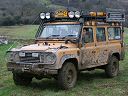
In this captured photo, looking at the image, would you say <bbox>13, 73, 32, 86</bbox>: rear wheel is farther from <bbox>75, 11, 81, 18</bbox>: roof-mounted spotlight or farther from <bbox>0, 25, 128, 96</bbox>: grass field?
<bbox>75, 11, 81, 18</bbox>: roof-mounted spotlight

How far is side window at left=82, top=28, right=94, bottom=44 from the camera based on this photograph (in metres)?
11.3

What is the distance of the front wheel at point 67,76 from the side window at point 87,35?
977mm

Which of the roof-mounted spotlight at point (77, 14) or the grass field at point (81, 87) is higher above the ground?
the roof-mounted spotlight at point (77, 14)

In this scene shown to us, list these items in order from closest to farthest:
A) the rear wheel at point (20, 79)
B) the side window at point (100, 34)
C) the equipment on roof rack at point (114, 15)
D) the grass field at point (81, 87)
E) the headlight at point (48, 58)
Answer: the headlight at point (48, 58) < the grass field at point (81, 87) < the rear wheel at point (20, 79) < the side window at point (100, 34) < the equipment on roof rack at point (114, 15)

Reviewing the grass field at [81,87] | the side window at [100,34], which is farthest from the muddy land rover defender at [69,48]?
the grass field at [81,87]

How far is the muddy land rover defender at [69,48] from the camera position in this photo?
10156mm

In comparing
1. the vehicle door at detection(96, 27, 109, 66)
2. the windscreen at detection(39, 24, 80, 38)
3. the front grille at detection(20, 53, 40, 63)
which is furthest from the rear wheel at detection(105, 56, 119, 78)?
the front grille at detection(20, 53, 40, 63)

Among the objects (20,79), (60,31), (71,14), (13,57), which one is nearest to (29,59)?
(13,57)

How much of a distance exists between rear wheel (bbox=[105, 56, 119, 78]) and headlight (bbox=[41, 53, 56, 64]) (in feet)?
10.4

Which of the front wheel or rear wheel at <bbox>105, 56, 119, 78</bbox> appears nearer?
the front wheel

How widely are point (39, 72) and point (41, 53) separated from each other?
50 cm

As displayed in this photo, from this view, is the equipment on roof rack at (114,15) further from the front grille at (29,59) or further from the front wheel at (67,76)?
the front grille at (29,59)

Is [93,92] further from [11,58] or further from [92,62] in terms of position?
[11,58]

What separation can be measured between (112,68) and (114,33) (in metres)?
1.22
